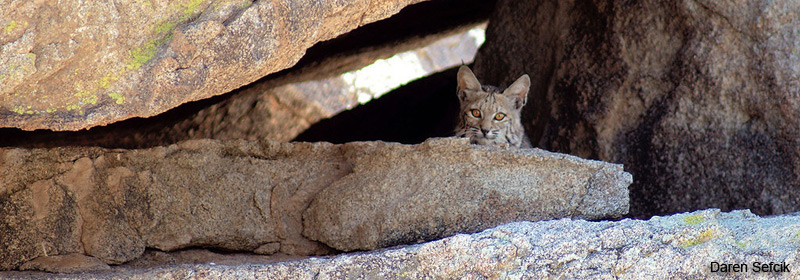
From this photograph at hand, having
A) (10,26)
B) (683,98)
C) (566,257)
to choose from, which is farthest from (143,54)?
(683,98)

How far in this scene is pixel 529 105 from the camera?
5.40 m

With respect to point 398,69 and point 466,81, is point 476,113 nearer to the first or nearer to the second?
point 466,81

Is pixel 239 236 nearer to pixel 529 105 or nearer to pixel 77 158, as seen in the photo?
pixel 77 158

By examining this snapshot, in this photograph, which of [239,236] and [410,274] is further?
[239,236]

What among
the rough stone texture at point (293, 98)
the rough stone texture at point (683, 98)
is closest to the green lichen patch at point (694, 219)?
the rough stone texture at point (683, 98)

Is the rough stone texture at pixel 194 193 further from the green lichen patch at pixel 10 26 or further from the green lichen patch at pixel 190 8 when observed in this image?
the green lichen patch at pixel 10 26

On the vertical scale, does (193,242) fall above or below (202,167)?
below

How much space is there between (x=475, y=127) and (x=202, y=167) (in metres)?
1.82

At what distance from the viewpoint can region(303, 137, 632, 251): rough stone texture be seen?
10.5ft

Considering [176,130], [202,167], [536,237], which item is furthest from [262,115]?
[536,237]

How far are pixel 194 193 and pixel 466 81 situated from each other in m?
2.04

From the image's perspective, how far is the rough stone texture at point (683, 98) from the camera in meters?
3.84

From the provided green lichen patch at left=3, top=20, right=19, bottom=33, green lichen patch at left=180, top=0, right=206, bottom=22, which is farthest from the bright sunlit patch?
green lichen patch at left=3, top=20, right=19, bottom=33

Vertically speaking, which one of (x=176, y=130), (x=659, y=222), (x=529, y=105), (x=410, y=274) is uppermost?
(x=529, y=105)
